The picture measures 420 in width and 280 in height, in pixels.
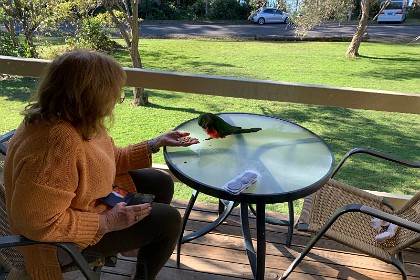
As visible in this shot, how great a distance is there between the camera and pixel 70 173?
1.24m

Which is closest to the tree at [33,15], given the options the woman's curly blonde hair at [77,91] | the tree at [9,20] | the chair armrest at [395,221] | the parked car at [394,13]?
the tree at [9,20]

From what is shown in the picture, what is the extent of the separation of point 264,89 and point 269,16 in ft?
62.1

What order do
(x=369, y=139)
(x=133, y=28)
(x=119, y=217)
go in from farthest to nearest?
(x=133, y=28), (x=369, y=139), (x=119, y=217)

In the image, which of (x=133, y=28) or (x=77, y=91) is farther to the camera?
Result: (x=133, y=28)

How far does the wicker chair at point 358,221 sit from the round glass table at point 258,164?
0.18 metres

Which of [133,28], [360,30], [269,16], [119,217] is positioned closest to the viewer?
[119,217]

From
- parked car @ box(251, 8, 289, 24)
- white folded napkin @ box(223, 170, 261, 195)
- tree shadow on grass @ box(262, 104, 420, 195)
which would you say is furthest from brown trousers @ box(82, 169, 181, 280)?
parked car @ box(251, 8, 289, 24)

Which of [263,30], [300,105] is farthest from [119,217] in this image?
[263,30]

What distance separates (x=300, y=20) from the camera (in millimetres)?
13180

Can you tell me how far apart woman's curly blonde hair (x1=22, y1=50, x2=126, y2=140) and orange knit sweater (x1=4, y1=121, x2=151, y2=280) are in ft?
0.12

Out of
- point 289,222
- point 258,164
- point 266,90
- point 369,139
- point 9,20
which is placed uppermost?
point 9,20

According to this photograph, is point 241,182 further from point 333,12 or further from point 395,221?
point 333,12

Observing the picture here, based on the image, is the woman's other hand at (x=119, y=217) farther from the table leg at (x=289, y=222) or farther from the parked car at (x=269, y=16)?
the parked car at (x=269, y=16)

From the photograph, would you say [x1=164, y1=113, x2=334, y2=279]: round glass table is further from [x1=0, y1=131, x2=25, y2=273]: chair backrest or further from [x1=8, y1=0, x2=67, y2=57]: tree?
[x1=8, y1=0, x2=67, y2=57]: tree
